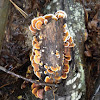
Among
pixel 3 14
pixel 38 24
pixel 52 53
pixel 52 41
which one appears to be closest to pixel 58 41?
pixel 52 41

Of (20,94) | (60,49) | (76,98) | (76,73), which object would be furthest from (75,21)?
(20,94)

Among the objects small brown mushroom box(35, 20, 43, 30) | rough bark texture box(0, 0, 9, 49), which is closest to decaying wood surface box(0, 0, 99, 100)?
rough bark texture box(0, 0, 9, 49)

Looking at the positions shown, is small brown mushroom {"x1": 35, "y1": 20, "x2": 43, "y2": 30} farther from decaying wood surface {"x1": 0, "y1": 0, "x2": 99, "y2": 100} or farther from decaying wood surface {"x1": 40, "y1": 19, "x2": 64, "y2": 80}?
decaying wood surface {"x1": 0, "y1": 0, "x2": 99, "y2": 100}

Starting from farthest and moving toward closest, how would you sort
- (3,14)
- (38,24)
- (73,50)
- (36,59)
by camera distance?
(3,14) → (73,50) → (36,59) → (38,24)

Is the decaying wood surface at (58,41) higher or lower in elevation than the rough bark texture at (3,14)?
lower

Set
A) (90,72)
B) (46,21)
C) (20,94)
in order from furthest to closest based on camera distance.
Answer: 1. (20,94)
2. (90,72)
3. (46,21)

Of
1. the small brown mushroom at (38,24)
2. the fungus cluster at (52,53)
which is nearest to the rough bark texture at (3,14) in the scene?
the fungus cluster at (52,53)

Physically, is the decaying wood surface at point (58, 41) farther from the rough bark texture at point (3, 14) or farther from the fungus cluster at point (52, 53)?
the fungus cluster at point (52, 53)

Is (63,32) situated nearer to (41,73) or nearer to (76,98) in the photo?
(41,73)

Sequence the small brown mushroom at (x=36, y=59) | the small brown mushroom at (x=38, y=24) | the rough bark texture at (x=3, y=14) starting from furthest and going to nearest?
the rough bark texture at (x=3, y=14) < the small brown mushroom at (x=36, y=59) < the small brown mushroom at (x=38, y=24)

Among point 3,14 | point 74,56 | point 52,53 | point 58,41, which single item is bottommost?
point 74,56

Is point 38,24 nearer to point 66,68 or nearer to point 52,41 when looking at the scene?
point 52,41
